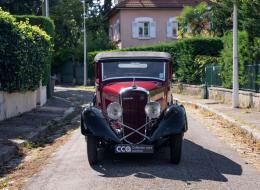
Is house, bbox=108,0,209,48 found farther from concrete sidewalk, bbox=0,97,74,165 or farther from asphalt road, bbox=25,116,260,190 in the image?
asphalt road, bbox=25,116,260,190

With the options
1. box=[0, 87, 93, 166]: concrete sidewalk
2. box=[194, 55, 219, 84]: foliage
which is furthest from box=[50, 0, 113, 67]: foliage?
box=[0, 87, 93, 166]: concrete sidewalk

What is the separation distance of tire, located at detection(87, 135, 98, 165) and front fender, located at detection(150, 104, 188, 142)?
105cm

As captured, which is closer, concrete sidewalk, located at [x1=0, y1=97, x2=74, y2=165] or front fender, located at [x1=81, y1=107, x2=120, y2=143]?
front fender, located at [x1=81, y1=107, x2=120, y2=143]

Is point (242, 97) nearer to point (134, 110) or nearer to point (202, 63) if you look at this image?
point (202, 63)

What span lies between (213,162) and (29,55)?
10709mm

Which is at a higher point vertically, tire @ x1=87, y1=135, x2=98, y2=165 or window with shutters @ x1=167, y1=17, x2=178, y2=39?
window with shutters @ x1=167, y1=17, x2=178, y2=39

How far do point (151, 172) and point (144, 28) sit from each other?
139 ft

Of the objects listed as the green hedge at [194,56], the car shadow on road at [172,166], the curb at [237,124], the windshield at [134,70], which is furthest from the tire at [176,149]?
the green hedge at [194,56]

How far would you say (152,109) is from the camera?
10375 millimetres

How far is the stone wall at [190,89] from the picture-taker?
2989 cm

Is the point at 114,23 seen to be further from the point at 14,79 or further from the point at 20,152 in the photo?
the point at 20,152

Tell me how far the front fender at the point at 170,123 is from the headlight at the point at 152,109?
171 millimetres

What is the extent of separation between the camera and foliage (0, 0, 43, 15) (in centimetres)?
3944

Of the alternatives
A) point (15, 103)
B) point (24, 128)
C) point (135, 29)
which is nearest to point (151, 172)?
point (24, 128)
